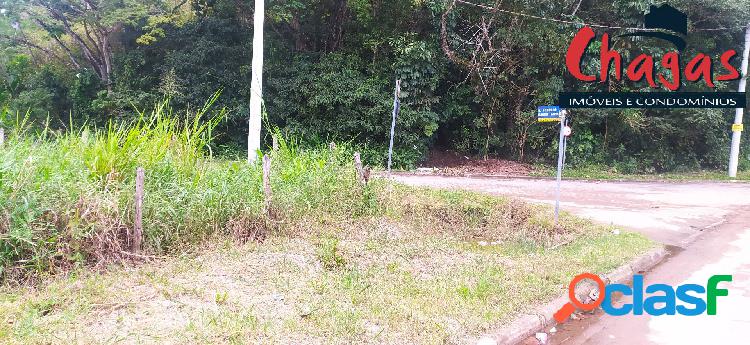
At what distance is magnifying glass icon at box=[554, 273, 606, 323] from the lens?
5133mm

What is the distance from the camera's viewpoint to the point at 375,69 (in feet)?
64.8

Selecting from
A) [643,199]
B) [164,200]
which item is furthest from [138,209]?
[643,199]

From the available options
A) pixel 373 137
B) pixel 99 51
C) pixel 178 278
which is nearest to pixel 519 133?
pixel 373 137

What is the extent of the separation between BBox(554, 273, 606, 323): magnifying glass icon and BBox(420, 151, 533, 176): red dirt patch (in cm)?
1283

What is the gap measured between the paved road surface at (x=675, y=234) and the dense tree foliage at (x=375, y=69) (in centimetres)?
399

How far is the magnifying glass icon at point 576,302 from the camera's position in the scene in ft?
16.8

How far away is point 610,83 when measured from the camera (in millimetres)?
20031

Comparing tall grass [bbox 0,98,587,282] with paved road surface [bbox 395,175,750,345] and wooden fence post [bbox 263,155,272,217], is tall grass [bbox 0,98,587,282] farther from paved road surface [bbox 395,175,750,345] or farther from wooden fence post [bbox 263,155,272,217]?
paved road surface [bbox 395,175,750,345]

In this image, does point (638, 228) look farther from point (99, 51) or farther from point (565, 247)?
point (99, 51)

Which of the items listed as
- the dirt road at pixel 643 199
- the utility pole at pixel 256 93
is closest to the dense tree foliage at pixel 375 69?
the dirt road at pixel 643 199

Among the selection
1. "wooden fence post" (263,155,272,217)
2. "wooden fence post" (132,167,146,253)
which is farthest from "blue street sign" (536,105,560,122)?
→ "wooden fence post" (132,167,146,253)

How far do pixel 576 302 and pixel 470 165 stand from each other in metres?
16.0

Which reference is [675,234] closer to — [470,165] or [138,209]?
[138,209]

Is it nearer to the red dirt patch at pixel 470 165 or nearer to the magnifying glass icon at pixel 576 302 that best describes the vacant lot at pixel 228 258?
the magnifying glass icon at pixel 576 302
